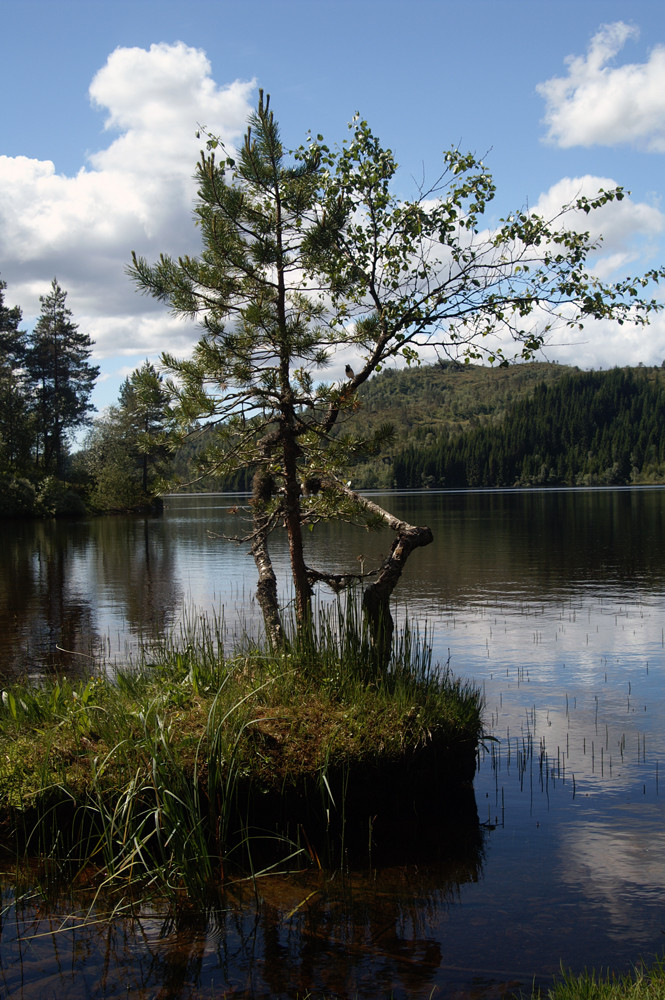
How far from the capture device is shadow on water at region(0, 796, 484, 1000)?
516cm

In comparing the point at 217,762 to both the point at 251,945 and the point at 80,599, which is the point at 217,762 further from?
the point at 80,599

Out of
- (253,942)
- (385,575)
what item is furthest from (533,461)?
(253,942)

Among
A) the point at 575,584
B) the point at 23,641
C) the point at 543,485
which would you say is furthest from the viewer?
the point at 543,485

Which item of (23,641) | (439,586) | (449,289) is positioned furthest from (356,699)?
(439,586)

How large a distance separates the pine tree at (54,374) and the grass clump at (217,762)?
79.7 m

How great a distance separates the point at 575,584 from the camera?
26.1 m

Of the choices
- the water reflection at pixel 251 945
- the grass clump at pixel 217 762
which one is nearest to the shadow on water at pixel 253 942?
the water reflection at pixel 251 945

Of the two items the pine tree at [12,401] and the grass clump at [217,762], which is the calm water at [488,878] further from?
the pine tree at [12,401]

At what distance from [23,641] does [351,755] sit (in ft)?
42.6

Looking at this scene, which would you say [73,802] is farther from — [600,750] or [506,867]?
[600,750]

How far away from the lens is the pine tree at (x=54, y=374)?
275 ft

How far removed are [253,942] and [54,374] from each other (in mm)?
86023

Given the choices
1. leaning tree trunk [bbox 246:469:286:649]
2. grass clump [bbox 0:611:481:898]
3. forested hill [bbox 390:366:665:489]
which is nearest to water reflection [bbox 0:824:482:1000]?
grass clump [bbox 0:611:481:898]

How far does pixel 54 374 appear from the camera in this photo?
277ft
